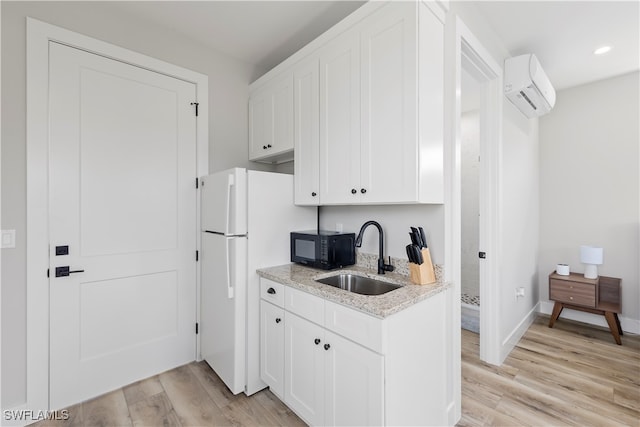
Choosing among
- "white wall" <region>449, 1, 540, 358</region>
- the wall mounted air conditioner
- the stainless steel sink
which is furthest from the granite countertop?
the wall mounted air conditioner

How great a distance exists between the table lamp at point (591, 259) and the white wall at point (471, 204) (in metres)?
0.98

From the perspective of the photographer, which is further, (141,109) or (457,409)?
(141,109)

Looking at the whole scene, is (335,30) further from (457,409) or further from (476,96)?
(457,409)

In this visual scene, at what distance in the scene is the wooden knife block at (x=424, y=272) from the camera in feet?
5.45

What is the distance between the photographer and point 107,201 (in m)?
2.09

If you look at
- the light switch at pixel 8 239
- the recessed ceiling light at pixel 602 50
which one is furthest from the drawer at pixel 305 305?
the recessed ceiling light at pixel 602 50

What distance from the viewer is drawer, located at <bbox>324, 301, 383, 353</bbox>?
1305 millimetres

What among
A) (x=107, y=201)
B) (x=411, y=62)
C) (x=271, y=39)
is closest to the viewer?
(x=411, y=62)

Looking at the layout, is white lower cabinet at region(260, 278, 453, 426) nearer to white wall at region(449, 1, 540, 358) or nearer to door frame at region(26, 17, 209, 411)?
white wall at region(449, 1, 540, 358)

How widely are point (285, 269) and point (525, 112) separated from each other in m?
2.82

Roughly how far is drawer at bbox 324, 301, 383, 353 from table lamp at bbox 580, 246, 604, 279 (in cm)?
303

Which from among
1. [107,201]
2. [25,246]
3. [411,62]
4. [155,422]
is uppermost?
[411,62]

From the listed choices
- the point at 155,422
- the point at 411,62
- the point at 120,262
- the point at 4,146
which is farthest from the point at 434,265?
the point at 4,146

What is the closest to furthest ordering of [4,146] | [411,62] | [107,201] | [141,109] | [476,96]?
[411,62]
[4,146]
[107,201]
[141,109]
[476,96]
